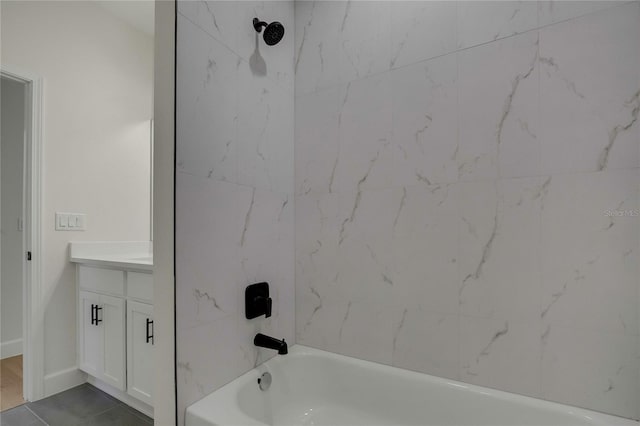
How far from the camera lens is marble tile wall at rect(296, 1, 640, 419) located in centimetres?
103

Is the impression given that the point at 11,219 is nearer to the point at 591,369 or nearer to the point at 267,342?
the point at 267,342

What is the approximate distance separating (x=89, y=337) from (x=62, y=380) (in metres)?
0.35

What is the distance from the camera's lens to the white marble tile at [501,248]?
44.7 inches

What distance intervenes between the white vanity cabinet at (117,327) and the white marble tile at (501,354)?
164cm

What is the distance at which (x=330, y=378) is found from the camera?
1.49 meters

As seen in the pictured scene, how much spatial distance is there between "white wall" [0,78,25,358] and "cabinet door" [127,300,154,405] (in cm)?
187

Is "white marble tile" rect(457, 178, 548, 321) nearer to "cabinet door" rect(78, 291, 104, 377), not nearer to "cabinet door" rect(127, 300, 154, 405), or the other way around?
"cabinet door" rect(127, 300, 154, 405)

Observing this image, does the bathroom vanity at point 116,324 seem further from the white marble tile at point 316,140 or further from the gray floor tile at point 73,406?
the white marble tile at point 316,140

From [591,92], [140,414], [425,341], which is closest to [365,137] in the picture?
[591,92]

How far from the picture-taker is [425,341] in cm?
132

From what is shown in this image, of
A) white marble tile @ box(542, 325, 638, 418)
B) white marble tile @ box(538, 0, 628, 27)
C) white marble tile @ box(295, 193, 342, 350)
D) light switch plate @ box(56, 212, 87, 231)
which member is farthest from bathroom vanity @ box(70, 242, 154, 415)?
white marble tile @ box(538, 0, 628, 27)

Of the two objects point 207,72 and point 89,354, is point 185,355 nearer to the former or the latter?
point 207,72

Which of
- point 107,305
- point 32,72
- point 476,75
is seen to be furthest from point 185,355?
point 32,72

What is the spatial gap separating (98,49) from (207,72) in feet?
6.40
